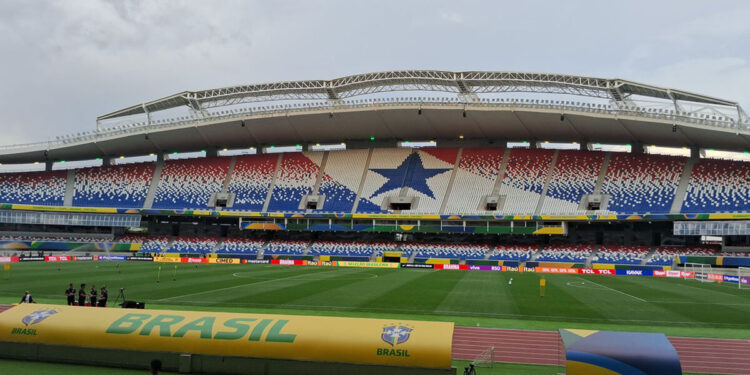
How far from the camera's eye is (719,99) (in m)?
54.8

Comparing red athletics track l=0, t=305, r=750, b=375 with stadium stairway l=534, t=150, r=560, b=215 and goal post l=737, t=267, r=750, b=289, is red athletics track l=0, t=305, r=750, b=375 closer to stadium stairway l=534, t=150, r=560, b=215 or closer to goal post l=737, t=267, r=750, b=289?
goal post l=737, t=267, r=750, b=289

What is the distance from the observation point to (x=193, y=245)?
68750mm

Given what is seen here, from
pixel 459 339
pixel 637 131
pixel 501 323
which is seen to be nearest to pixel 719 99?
pixel 637 131

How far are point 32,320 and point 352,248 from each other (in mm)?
53767

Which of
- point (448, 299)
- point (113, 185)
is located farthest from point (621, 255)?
point (113, 185)

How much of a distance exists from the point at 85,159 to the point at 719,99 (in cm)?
8382

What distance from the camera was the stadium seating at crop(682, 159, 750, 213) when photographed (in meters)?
53.8

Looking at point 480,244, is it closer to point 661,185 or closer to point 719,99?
point 661,185

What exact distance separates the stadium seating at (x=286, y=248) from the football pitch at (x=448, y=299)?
2646 centimetres

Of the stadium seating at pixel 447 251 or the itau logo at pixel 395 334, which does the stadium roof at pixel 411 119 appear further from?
the itau logo at pixel 395 334

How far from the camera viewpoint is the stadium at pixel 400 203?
34.0m

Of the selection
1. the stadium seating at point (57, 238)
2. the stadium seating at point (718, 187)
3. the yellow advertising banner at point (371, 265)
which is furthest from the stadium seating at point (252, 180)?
the stadium seating at point (718, 187)

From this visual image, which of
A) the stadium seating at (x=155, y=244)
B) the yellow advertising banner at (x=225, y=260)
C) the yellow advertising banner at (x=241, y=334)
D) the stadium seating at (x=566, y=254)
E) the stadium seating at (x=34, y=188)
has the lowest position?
the yellow advertising banner at (x=225, y=260)

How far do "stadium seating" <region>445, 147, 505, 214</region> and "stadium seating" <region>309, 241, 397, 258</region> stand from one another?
9137 mm
